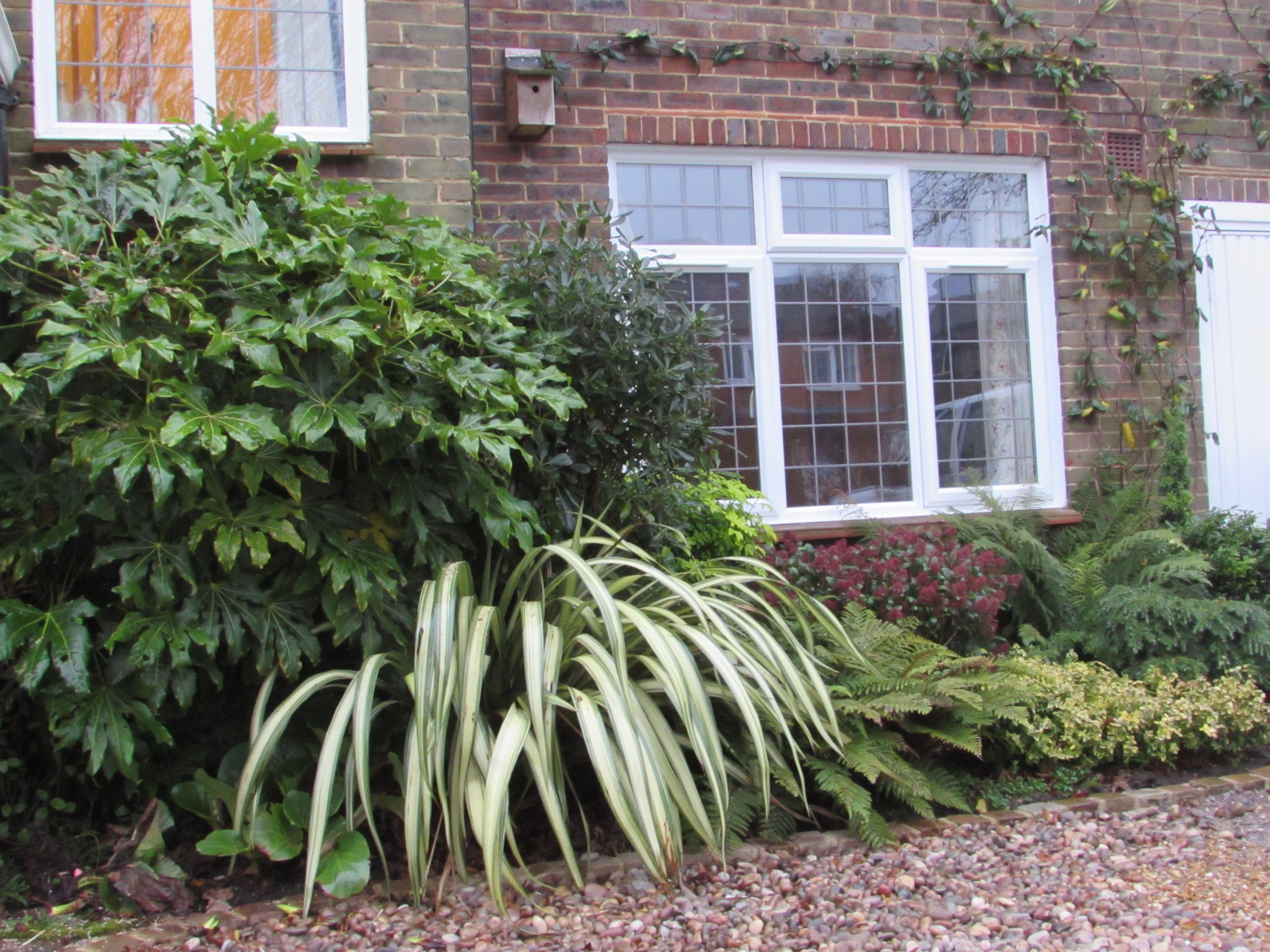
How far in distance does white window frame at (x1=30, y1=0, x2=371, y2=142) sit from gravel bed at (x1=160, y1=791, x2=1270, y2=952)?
2.77m

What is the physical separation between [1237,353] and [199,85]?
18.0 feet

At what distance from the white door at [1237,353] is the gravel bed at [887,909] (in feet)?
11.7

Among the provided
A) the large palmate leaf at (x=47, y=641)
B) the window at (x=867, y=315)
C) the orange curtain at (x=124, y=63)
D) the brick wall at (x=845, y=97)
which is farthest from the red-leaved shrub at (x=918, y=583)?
the orange curtain at (x=124, y=63)

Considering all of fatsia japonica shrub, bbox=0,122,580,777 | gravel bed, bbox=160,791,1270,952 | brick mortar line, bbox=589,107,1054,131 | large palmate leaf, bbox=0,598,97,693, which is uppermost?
brick mortar line, bbox=589,107,1054,131

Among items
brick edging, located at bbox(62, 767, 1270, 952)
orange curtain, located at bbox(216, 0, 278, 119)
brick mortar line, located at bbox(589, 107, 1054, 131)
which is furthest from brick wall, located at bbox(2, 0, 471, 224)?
brick edging, located at bbox(62, 767, 1270, 952)

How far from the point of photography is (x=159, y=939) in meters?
2.31

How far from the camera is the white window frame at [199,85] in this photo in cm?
379

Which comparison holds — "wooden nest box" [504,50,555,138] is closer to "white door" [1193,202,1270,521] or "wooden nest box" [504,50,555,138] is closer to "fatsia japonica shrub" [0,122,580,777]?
"fatsia japonica shrub" [0,122,580,777]

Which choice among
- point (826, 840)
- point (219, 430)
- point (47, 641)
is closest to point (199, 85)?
point (219, 430)

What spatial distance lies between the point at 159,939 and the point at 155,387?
1329 millimetres

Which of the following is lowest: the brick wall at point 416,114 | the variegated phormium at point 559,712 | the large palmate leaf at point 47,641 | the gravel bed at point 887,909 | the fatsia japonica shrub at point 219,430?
the gravel bed at point 887,909

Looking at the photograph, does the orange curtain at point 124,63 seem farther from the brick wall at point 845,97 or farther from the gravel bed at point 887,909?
the gravel bed at point 887,909

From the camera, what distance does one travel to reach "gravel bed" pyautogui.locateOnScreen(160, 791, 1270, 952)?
88.8 inches

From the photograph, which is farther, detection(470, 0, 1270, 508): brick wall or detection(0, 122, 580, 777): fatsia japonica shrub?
detection(470, 0, 1270, 508): brick wall
